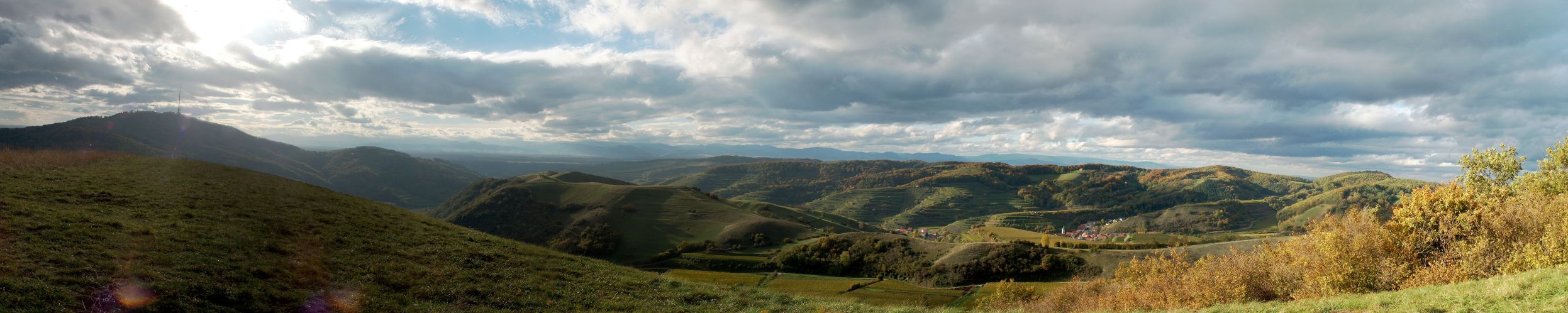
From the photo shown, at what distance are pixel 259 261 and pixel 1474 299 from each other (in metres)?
48.2

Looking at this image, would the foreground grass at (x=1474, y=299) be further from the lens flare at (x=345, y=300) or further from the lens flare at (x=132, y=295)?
the lens flare at (x=132, y=295)

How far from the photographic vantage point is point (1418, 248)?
34.2 m

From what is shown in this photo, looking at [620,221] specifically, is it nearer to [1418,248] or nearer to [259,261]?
[259,261]

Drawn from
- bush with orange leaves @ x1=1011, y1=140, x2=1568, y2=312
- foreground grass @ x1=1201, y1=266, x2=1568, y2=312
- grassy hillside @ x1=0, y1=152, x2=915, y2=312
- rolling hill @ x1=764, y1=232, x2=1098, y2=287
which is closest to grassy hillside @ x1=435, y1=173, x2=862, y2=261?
rolling hill @ x1=764, y1=232, x2=1098, y2=287

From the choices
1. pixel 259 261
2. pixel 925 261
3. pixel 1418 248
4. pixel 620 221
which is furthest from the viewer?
pixel 620 221

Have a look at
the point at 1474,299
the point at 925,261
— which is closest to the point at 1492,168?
the point at 1474,299

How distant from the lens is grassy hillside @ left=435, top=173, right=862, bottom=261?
138 metres

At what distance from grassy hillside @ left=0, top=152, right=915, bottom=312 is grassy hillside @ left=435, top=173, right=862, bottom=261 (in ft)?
302

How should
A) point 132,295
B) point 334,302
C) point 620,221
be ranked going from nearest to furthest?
point 132,295, point 334,302, point 620,221

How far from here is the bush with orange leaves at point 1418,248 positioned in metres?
28.8

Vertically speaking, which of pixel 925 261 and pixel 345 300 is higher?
pixel 345 300

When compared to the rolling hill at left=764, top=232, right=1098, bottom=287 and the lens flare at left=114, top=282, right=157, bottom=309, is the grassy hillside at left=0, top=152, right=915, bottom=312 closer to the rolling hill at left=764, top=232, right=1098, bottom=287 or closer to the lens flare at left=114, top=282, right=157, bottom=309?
the lens flare at left=114, top=282, right=157, bottom=309

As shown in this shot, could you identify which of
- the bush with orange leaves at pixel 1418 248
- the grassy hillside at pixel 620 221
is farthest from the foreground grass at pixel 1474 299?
the grassy hillside at pixel 620 221

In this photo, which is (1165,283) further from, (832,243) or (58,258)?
(832,243)
